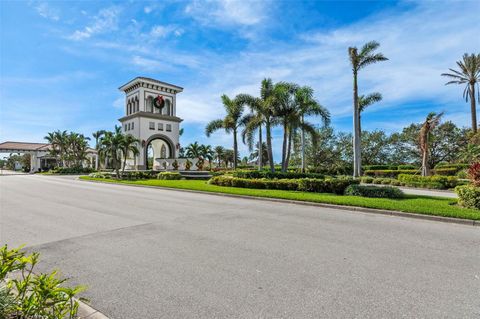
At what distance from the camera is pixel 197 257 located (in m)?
4.82

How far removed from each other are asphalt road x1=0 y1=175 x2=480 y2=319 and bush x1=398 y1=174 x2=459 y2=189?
14852 millimetres

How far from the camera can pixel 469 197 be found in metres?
9.73

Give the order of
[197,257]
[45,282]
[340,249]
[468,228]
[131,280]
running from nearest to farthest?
[45,282]
[131,280]
[197,257]
[340,249]
[468,228]

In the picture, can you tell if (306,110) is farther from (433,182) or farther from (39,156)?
(39,156)

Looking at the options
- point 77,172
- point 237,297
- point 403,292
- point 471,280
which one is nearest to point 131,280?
point 237,297

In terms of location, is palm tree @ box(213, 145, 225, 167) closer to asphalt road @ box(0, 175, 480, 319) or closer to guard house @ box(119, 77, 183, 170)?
guard house @ box(119, 77, 183, 170)

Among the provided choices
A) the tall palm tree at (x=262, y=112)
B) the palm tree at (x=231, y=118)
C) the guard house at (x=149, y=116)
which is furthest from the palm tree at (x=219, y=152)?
the tall palm tree at (x=262, y=112)

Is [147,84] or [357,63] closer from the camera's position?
[357,63]

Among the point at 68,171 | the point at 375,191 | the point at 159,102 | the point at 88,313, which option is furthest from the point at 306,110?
the point at 68,171

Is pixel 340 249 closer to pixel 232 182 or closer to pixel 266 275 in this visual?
pixel 266 275

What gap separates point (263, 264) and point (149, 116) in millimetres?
43352

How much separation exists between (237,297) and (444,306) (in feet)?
8.35

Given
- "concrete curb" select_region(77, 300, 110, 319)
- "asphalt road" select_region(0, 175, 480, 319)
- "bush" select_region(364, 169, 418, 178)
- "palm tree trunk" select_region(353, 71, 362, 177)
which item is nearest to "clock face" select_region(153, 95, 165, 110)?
"palm tree trunk" select_region(353, 71, 362, 177)

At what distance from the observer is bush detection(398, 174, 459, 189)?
19.7 m
